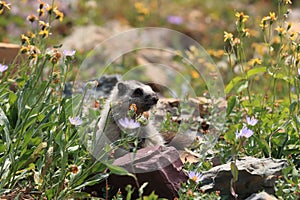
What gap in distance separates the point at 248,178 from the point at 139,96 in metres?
1.00

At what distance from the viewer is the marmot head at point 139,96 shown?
3.97m

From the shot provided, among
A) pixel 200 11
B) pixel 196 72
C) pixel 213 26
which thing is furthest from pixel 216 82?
pixel 200 11

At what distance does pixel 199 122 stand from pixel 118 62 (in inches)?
137

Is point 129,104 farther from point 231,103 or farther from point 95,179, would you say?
point 95,179

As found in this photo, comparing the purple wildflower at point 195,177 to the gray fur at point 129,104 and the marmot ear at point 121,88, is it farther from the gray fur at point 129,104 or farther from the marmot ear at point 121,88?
the marmot ear at point 121,88

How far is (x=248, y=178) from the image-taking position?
11.2 feet

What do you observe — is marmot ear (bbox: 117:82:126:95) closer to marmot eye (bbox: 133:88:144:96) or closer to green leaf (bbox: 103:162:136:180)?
marmot eye (bbox: 133:88:144:96)

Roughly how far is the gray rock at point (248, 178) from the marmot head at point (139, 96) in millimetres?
731

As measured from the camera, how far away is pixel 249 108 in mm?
4266

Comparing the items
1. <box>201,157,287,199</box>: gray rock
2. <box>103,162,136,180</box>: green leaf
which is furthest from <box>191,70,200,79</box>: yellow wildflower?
<box>103,162,136,180</box>: green leaf

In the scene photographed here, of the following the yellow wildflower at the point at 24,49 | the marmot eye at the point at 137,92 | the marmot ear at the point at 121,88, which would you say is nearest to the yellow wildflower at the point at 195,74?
the marmot ear at the point at 121,88

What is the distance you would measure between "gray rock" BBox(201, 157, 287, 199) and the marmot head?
28.8 inches

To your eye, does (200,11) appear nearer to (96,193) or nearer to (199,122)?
(199,122)

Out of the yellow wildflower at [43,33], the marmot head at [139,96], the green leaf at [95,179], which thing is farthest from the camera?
the marmot head at [139,96]
